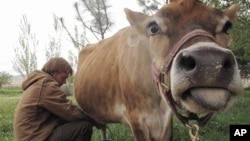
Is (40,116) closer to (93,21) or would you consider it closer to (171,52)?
(171,52)

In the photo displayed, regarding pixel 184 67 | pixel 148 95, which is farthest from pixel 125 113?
pixel 184 67

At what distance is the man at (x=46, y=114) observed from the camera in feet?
14.5

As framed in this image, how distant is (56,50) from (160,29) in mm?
24059

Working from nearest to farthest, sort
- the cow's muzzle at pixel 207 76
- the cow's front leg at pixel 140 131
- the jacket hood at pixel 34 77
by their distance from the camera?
the cow's muzzle at pixel 207 76
the cow's front leg at pixel 140 131
the jacket hood at pixel 34 77

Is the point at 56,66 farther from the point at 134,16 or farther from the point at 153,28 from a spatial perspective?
the point at 153,28

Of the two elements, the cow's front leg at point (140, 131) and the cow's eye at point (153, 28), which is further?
the cow's front leg at point (140, 131)

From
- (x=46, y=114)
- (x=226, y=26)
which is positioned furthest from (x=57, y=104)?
(x=226, y=26)

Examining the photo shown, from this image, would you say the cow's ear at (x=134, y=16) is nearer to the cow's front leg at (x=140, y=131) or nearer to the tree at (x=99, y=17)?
the cow's front leg at (x=140, y=131)

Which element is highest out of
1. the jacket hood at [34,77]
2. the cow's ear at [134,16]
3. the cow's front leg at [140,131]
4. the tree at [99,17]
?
the tree at [99,17]

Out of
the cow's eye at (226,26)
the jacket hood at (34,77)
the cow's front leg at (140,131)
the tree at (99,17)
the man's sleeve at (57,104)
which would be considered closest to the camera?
the cow's eye at (226,26)

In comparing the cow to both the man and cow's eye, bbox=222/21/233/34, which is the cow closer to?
cow's eye, bbox=222/21/233/34

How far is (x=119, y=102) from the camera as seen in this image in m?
4.53

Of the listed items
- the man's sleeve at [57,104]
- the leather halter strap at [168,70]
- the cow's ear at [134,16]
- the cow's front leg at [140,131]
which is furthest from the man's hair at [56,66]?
the leather halter strap at [168,70]

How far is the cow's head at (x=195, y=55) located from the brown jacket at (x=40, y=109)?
1.60m
